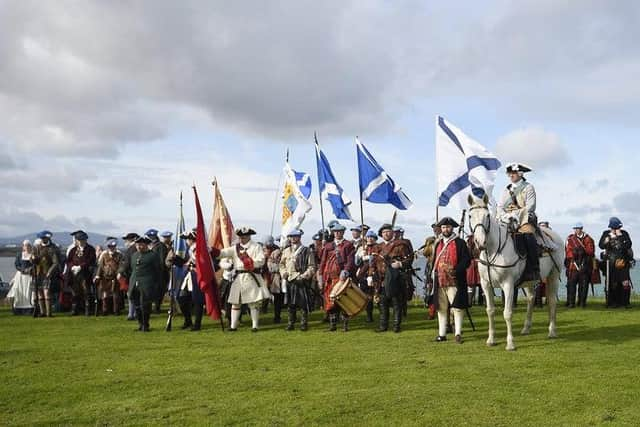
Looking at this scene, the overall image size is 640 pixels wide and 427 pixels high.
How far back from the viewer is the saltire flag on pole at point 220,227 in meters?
15.7

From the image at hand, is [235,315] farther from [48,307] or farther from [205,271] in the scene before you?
[48,307]

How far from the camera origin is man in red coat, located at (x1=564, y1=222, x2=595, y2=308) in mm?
19969

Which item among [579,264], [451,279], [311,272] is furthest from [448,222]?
[579,264]

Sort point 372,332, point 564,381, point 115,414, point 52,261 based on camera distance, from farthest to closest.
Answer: point 52,261, point 372,332, point 564,381, point 115,414

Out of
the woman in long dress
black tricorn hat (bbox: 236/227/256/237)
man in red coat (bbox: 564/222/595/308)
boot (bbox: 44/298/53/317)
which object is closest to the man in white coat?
black tricorn hat (bbox: 236/227/256/237)

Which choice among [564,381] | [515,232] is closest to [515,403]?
[564,381]

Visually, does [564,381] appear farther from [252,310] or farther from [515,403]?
[252,310]

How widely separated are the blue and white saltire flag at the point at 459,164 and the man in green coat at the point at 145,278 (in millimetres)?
6867

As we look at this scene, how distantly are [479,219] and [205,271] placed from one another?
249 inches

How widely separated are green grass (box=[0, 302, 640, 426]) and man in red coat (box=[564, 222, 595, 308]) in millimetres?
5058

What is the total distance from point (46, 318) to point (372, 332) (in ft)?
32.1

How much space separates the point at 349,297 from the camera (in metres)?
14.7

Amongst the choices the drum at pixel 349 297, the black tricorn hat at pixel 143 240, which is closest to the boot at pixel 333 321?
the drum at pixel 349 297

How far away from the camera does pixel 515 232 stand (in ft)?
41.0
